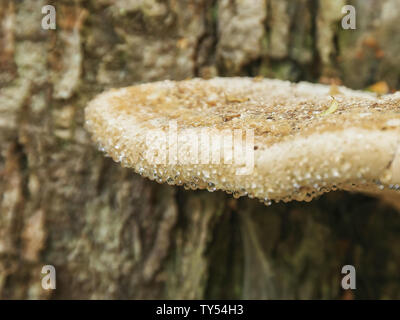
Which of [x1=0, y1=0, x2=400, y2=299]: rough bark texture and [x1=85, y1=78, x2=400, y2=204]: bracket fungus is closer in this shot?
[x1=85, y1=78, x2=400, y2=204]: bracket fungus

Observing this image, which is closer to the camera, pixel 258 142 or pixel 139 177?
pixel 258 142

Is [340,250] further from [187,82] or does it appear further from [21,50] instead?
[21,50]

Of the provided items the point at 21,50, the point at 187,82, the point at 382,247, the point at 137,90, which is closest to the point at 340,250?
the point at 382,247

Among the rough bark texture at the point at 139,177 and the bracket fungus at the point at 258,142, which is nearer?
the bracket fungus at the point at 258,142
